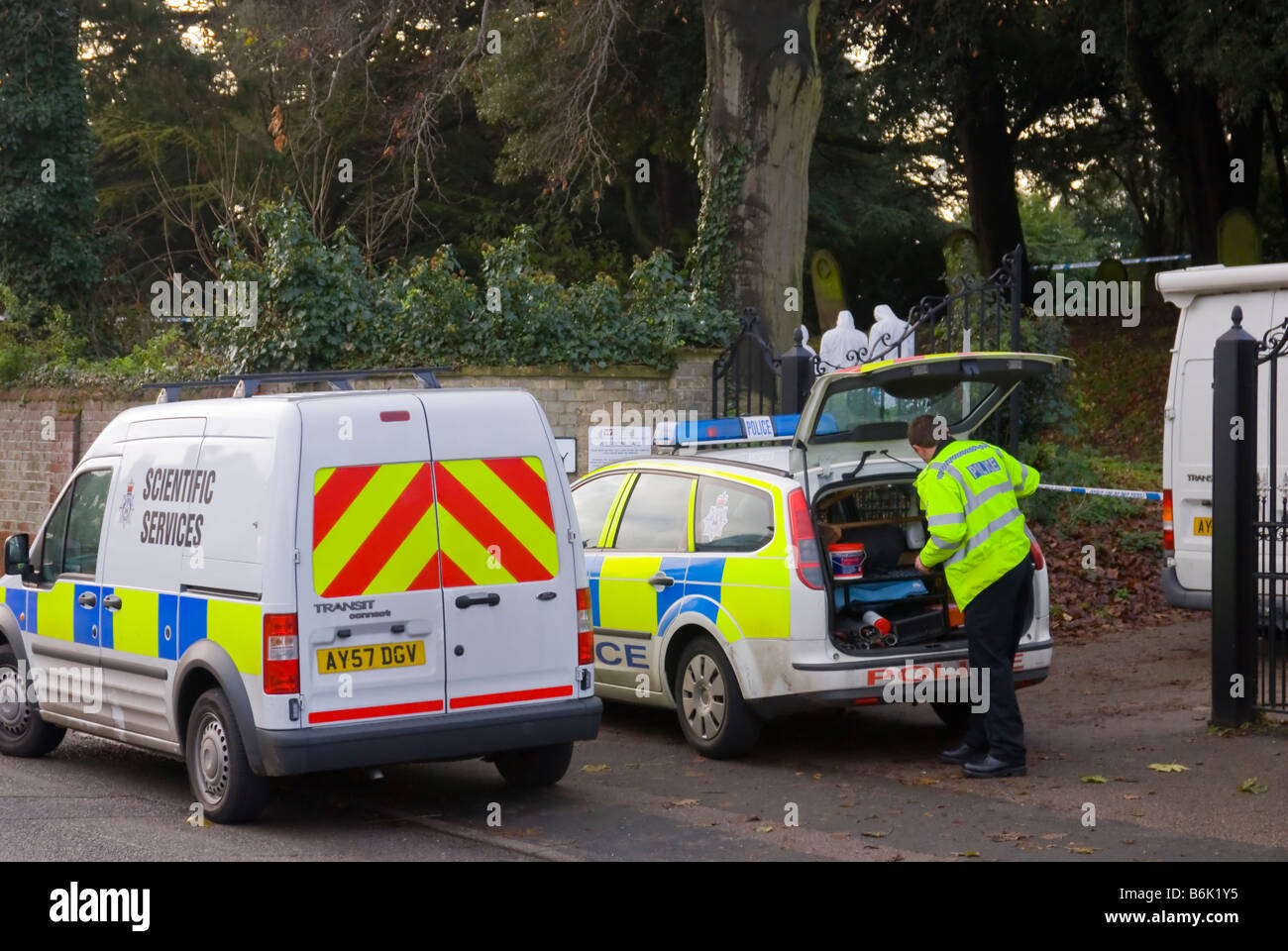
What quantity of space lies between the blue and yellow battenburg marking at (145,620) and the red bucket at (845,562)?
3.19 metres

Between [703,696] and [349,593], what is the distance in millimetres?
2600

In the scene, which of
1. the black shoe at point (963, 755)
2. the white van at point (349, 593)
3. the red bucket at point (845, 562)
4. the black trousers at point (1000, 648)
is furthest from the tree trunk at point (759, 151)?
the white van at point (349, 593)

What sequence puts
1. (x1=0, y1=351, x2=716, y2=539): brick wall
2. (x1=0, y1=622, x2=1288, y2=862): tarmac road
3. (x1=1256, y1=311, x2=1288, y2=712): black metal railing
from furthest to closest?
(x1=0, y1=351, x2=716, y2=539): brick wall
(x1=1256, y1=311, x2=1288, y2=712): black metal railing
(x1=0, y1=622, x2=1288, y2=862): tarmac road

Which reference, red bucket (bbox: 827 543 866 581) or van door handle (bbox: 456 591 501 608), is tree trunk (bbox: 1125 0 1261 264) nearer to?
red bucket (bbox: 827 543 866 581)

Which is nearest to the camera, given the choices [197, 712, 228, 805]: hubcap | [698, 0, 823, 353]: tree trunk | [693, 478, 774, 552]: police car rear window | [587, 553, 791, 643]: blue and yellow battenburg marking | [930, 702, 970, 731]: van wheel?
[197, 712, 228, 805]: hubcap

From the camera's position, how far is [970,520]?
321 inches

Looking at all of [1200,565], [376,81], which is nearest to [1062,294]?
[376,81]

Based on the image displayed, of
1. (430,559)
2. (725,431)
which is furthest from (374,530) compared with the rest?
(725,431)

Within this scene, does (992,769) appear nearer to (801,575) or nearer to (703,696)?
(801,575)

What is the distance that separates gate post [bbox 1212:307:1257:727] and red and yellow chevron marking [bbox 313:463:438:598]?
4.62 m

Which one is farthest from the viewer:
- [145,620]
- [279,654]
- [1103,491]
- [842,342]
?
[842,342]

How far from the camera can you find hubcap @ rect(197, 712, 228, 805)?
24.3 feet

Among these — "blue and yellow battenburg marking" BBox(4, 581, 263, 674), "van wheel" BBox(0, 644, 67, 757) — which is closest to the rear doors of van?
"blue and yellow battenburg marking" BBox(4, 581, 263, 674)

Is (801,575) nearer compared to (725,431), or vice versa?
(801,575)
